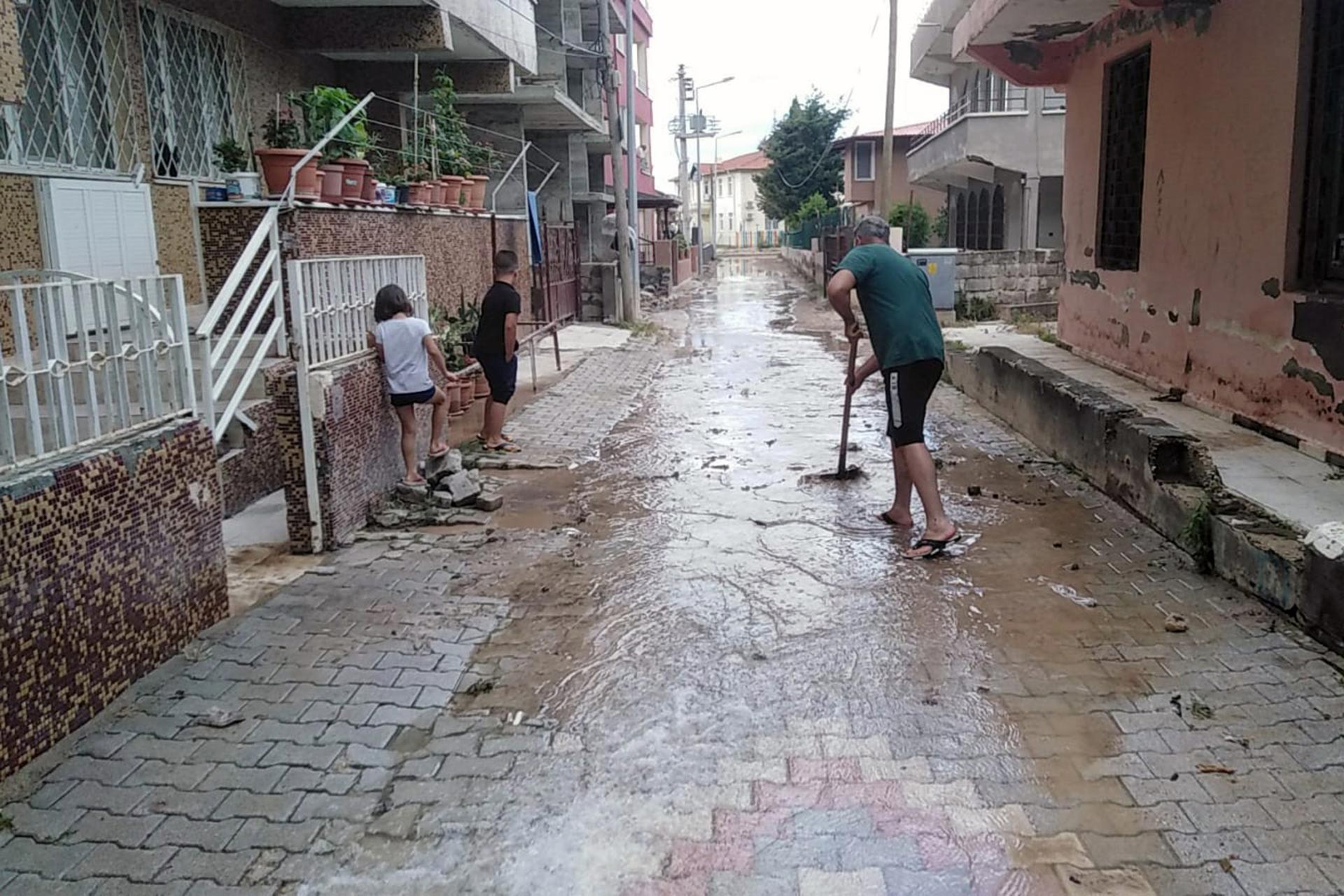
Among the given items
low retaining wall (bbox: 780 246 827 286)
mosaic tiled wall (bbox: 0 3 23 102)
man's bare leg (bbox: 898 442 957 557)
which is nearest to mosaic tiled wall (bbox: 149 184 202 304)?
A: mosaic tiled wall (bbox: 0 3 23 102)

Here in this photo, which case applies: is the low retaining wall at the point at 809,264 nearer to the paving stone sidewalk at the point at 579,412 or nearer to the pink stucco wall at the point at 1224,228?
the paving stone sidewalk at the point at 579,412

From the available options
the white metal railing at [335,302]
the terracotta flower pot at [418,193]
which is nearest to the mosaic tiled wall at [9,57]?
the white metal railing at [335,302]

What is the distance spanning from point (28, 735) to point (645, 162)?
34898mm

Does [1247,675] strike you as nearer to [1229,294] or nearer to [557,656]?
[557,656]

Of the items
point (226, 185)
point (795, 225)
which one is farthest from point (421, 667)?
point (795, 225)

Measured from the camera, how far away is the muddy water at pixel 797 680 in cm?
304

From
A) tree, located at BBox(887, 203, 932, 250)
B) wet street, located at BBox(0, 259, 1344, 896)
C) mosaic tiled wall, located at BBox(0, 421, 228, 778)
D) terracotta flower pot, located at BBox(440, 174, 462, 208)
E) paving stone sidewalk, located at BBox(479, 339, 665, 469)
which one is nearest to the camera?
wet street, located at BBox(0, 259, 1344, 896)

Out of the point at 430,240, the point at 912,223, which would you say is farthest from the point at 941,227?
the point at 430,240

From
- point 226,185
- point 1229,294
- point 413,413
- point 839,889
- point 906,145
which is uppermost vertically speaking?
point 906,145

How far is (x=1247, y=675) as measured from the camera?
4.11 m

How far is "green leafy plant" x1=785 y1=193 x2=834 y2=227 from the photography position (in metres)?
45.1

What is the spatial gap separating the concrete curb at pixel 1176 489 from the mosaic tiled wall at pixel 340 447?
451cm

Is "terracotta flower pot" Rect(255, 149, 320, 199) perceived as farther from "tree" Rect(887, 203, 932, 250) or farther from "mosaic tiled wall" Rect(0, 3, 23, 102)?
"tree" Rect(887, 203, 932, 250)

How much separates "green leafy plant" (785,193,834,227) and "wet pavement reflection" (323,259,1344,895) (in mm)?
38072
